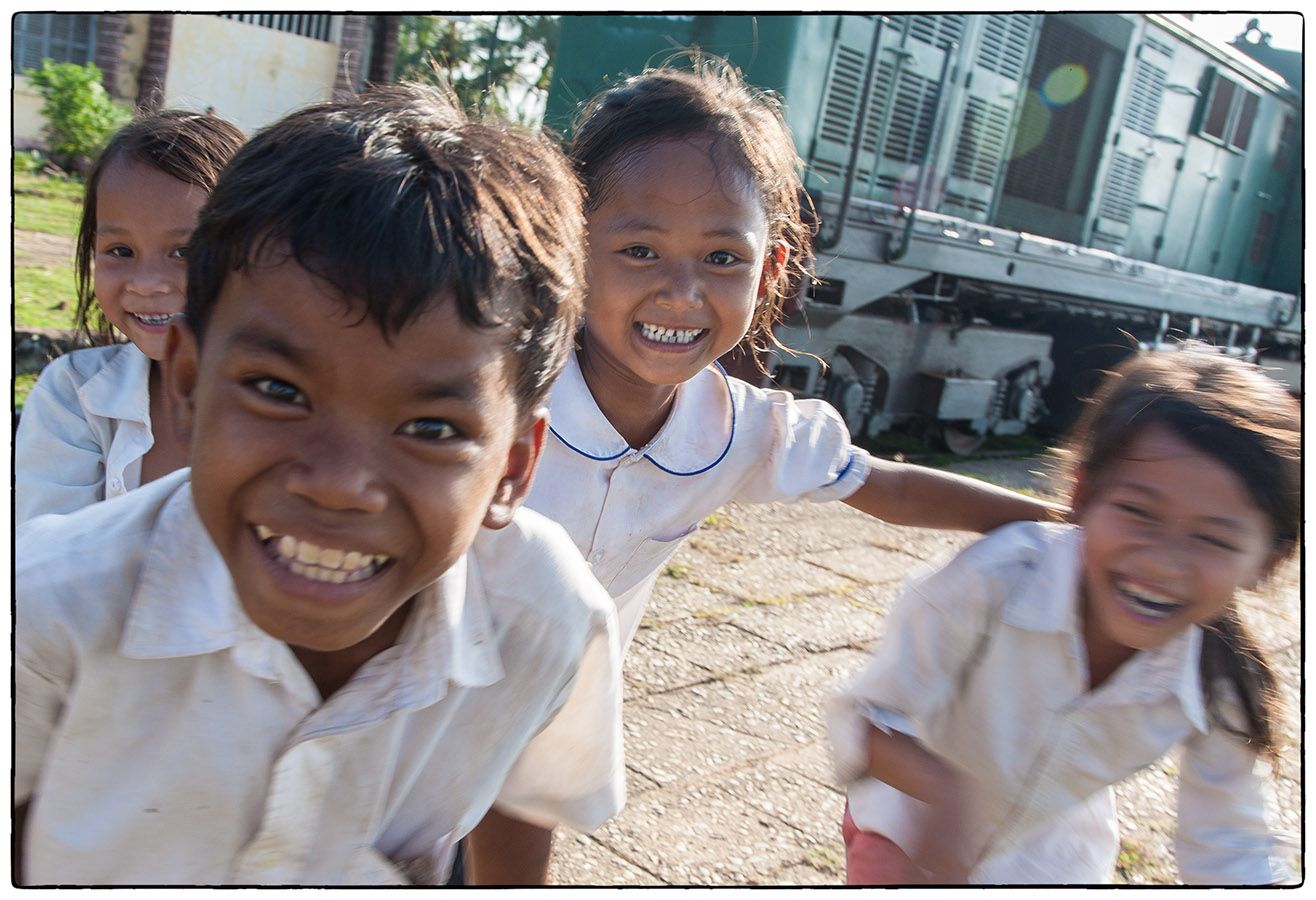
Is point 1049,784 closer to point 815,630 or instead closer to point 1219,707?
point 1219,707

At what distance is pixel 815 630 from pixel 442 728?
105 inches

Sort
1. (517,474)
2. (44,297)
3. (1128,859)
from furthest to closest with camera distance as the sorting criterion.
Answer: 1. (44,297)
2. (1128,859)
3. (517,474)

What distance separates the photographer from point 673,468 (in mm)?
2004

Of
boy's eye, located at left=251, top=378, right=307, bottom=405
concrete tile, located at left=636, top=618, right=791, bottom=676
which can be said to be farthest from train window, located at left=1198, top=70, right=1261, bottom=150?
boy's eye, located at left=251, top=378, right=307, bottom=405

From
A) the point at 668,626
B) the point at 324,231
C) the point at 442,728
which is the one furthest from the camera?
the point at 668,626

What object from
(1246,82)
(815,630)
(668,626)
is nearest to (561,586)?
(668,626)

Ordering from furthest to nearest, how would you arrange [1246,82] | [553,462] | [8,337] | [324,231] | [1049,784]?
[1246,82], [553,462], [1049,784], [8,337], [324,231]

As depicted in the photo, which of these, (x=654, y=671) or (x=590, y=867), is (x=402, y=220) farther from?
(x=654, y=671)

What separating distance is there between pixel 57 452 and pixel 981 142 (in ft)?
21.6

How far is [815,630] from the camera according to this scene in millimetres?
3822

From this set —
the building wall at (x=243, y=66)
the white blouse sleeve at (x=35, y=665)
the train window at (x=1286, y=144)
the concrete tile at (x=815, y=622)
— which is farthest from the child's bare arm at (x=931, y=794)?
the train window at (x=1286, y=144)

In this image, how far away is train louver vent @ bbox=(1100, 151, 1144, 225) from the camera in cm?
867

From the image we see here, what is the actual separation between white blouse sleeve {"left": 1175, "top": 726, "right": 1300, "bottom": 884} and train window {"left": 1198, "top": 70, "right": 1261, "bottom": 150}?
9153mm

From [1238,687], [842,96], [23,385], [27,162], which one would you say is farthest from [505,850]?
[27,162]
